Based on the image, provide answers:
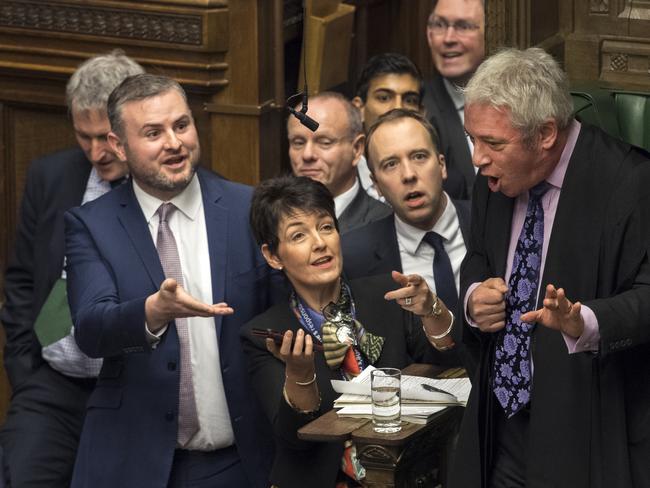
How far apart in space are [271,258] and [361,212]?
752mm

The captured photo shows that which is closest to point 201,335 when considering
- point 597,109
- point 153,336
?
point 153,336

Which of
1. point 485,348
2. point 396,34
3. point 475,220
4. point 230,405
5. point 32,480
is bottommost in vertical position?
point 32,480

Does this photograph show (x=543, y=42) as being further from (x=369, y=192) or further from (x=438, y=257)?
(x=369, y=192)

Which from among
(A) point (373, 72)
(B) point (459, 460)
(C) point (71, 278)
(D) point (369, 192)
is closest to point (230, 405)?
(C) point (71, 278)

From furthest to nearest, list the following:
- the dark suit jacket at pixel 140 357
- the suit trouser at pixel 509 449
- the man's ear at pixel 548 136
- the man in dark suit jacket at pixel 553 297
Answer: the dark suit jacket at pixel 140 357, the suit trouser at pixel 509 449, the man's ear at pixel 548 136, the man in dark suit jacket at pixel 553 297

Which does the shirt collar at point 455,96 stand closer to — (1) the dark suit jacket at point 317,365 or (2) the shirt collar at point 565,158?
(1) the dark suit jacket at point 317,365

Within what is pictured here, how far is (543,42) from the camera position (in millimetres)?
4141

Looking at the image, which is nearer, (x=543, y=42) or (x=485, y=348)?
(x=485, y=348)

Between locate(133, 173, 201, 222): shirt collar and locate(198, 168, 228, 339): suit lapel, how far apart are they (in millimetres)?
29

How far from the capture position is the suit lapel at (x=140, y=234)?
407cm

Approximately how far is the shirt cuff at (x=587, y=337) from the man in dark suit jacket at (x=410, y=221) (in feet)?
3.62

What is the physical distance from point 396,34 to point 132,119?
8.84 feet

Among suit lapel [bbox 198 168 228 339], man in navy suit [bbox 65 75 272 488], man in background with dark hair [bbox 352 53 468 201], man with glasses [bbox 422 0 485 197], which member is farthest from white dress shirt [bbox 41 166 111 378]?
man with glasses [bbox 422 0 485 197]

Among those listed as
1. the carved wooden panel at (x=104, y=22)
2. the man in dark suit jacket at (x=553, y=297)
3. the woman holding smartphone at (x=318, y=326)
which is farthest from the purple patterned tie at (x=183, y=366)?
the carved wooden panel at (x=104, y=22)
